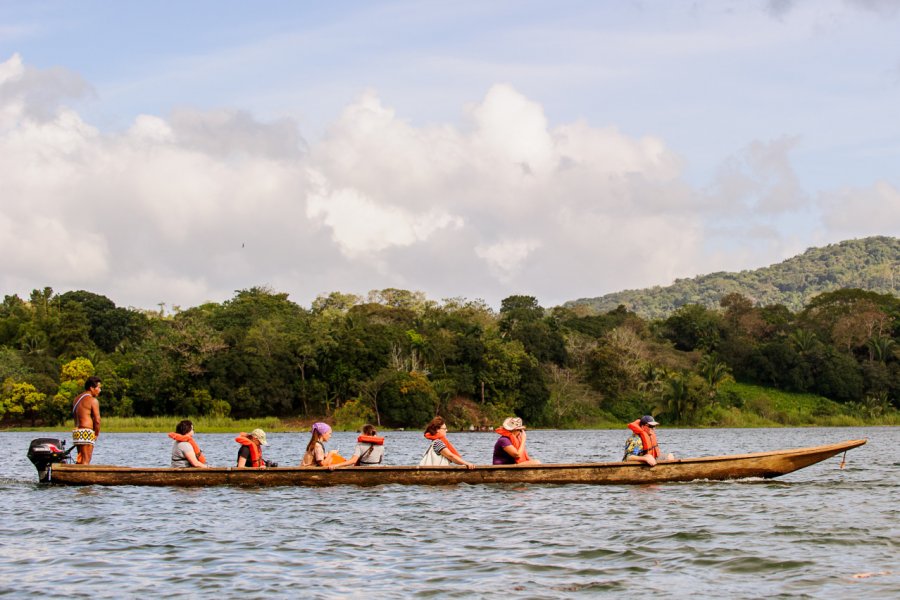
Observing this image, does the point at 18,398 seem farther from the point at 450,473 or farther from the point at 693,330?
the point at 693,330

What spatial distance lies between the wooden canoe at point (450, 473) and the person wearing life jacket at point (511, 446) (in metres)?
0.49

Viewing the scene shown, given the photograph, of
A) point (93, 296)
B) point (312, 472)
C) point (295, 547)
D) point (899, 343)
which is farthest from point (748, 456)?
point (899, 343)

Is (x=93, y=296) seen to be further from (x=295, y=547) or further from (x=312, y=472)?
(x=295, y=547)

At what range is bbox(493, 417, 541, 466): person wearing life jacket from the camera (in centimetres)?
2102

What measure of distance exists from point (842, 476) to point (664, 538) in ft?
42.4

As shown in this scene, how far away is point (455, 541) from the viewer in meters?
15.1

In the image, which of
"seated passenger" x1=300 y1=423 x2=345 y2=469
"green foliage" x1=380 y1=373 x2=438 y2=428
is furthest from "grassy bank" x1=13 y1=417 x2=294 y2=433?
"seated passenger" x1=300 y1=423 x2=345 y2=469

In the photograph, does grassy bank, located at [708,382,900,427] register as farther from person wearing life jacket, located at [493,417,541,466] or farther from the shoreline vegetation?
person wearing life jacket, located at [493,417,541,466]

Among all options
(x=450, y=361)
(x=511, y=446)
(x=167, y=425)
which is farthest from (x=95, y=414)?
(x=450, y=361)

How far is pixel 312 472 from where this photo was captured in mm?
20984

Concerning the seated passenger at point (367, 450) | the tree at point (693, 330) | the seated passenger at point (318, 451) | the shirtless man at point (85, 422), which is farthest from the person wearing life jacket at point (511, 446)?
the tree at point (693, 330)

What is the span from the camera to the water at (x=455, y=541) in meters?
12.0

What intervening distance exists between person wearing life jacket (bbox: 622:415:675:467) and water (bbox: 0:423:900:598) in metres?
0.72

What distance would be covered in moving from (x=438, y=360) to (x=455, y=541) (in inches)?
2800
